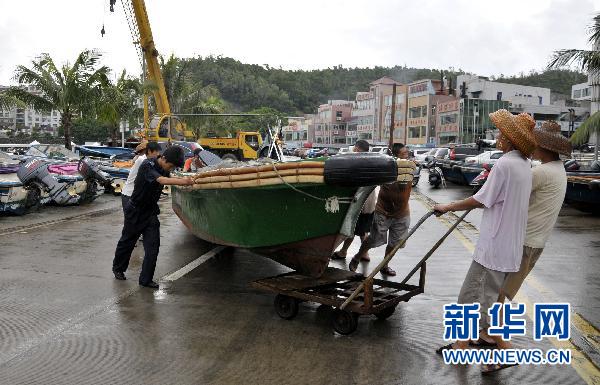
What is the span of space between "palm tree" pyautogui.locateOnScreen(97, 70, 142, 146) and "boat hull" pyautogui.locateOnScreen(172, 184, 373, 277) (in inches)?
765

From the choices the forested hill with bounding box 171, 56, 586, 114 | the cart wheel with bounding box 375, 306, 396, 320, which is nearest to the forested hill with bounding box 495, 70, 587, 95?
the forested hill with bounding box 171, 56, 586, 114

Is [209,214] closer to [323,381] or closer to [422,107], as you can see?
[323,381]

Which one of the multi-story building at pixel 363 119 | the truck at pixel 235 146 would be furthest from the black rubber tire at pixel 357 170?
the multi-story building at pixel 363 119

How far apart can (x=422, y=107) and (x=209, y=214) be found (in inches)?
2734

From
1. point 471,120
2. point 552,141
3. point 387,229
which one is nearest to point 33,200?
point 387,229

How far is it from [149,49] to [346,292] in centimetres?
2095

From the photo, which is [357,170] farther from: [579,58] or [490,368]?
[579,58]

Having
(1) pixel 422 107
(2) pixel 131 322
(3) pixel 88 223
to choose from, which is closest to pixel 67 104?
(3) pixel 88 223

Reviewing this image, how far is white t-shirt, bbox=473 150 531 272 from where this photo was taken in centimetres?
387

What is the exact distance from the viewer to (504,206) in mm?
3877

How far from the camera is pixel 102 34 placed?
917 inches

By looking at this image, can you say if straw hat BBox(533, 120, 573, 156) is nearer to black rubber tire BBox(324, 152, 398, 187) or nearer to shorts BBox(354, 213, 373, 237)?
black rubber tire BBox(324, 152, 398, 187)

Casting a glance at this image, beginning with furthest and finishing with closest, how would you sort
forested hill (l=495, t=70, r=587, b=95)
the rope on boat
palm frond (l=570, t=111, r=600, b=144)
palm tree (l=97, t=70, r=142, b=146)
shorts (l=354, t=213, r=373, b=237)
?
1. forested hill (l=495, t=70, r=587, b=95)
2. palm tree (l=97, t=70, r=142, b=146)
3. palm frond (l=570, t=111, r=600, b=144)
4. shorts (l=354, t=213, r=373, b=237)
5. the rope on boat

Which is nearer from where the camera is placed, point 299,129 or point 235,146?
point 235,146
